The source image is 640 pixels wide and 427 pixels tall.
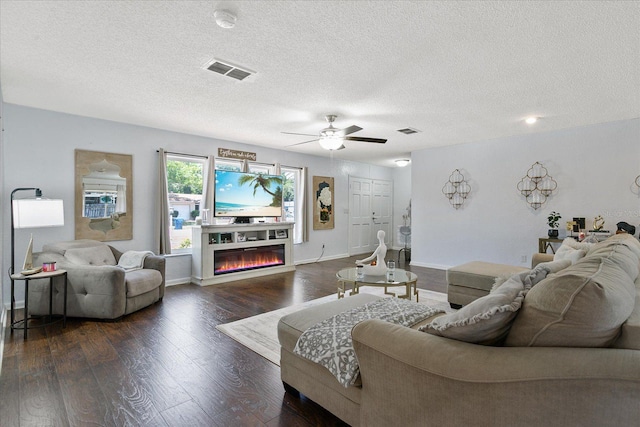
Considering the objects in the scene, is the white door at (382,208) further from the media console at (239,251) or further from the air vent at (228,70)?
the air vent at (228,70)

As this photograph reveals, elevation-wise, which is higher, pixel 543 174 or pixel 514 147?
pixel 514 147

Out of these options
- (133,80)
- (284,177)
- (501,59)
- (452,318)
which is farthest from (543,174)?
(133,80)

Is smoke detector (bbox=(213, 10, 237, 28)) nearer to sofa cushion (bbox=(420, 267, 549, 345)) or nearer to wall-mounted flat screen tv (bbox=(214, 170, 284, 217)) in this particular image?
sofa cushion (bbox=(420, 267, 549, 345))

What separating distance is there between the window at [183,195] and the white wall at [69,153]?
244mm

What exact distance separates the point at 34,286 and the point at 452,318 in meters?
4.16

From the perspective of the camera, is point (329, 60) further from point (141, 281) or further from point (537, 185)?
point (537, 185)

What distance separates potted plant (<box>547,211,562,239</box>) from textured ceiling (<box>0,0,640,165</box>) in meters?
1.49

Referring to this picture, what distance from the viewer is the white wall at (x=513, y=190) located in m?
4.63

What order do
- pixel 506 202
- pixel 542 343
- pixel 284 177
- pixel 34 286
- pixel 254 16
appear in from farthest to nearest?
pixel 284 177
pixel 506 202
pixel 34 286
pixel 254 16
pixel 542 343

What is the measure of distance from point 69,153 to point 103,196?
2.21 feet

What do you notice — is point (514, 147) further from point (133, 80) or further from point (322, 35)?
point (133, 80)

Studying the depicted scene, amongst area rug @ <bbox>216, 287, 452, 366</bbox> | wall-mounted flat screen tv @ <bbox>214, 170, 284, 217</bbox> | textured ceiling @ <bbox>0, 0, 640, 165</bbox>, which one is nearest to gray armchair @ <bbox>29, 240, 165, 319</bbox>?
area rug @ <bbox>216, 287, 452, 366</bbox>

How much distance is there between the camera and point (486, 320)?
1.20 metres

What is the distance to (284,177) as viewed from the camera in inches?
261
